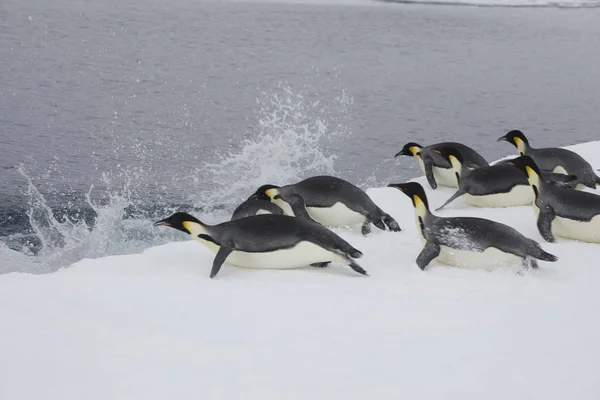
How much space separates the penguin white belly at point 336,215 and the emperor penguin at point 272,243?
937 millimetres

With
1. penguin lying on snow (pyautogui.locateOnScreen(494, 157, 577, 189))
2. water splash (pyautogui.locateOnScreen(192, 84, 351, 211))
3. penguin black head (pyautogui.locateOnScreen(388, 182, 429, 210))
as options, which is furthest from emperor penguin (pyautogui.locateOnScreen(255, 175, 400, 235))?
water splash (pyautogui.locateOnScreen(192, 84, 351, 211))

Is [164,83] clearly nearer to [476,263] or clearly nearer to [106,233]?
[106,233]

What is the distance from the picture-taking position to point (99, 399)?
9.46ft

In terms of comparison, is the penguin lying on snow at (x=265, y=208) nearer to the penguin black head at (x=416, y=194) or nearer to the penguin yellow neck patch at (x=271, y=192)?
the penguin yellow neck patch at (x=271, y=192)

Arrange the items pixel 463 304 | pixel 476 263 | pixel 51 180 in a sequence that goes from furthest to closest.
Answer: pixel 51 180
pixel 476 263
pixel 463 304

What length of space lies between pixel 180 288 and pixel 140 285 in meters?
0.20

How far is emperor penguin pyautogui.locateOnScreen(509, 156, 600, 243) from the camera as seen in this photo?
5.44 m

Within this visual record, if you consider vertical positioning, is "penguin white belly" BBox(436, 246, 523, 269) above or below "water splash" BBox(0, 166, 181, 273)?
above

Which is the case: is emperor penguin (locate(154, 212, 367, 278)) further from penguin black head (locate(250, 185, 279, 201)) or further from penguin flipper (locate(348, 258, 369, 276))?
penguin black head (locate(250, 185, 279, 201))

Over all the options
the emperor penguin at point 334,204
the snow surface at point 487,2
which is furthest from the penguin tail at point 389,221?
the snow surface at point 487,2

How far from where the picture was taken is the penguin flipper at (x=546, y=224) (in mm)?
5492

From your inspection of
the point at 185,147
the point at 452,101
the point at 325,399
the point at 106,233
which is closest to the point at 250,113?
the point at 185,147

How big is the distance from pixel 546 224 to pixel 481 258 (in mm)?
924

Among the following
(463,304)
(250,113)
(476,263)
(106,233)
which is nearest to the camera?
(463,304)
